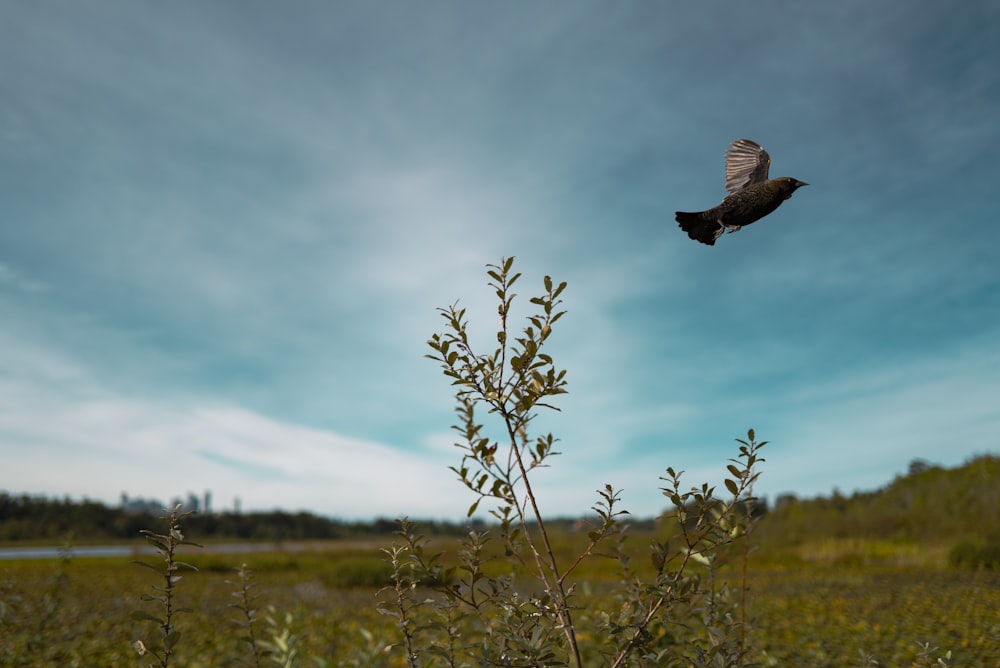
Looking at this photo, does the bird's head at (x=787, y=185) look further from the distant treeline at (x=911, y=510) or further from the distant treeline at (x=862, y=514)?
the distant treeline at (x=911, y=510)

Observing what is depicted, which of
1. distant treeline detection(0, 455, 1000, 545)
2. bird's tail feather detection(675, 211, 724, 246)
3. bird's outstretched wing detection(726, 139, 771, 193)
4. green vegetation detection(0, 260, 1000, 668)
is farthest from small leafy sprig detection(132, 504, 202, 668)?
distant treeline detection(0, 455, 1000, 545)

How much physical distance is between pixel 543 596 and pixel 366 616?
9461 mm

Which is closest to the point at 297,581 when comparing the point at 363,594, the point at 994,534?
the point at 363,594

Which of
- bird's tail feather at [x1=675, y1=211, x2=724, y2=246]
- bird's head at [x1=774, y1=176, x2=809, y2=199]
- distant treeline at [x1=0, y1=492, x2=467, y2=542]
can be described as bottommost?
distant treeline at [x1=0, y1=492, x2=467, y2=542]

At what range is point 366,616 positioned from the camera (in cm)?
1023

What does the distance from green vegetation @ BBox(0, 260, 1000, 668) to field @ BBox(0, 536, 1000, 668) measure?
0.05 metres

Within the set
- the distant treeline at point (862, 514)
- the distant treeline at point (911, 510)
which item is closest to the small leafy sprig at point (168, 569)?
the distant treeline at point (862, 514)

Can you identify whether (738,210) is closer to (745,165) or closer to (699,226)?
(699,226)

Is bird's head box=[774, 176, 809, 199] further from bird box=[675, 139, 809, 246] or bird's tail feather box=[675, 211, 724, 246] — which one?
bird's tail feather box=[675, 211, 724, 246]

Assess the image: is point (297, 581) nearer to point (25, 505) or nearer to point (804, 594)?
point (804, 594)

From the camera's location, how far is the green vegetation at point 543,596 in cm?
206

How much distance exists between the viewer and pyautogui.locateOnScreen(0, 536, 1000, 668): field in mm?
4852

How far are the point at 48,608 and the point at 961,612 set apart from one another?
11499mm

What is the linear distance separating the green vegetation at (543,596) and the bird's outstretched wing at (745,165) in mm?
684
